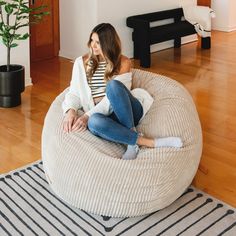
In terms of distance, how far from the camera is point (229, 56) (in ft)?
19.0

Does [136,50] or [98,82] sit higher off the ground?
[98,82]

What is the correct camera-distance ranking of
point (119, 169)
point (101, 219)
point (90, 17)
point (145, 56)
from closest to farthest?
point (119, 169) < point (101, 219) < point (90, 17) < point (145, 56)

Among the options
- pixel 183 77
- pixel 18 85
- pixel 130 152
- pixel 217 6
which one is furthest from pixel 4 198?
pixel 217 6

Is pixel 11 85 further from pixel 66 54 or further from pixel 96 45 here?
pixel 66 54

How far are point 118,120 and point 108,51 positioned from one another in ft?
1.39

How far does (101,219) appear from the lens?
241 centimetres

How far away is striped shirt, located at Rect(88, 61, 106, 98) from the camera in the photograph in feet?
9.27

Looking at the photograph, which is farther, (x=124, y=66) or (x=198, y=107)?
(x=198, y=107)

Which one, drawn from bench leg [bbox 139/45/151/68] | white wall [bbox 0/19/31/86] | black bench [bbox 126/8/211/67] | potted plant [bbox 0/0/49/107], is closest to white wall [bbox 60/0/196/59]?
black bench [bbox 126/8/211/67]

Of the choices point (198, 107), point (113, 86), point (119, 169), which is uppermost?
point (113, 86)

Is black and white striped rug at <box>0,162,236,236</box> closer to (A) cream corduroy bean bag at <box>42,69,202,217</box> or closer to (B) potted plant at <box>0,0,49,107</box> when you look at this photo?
(A) cream corduroy bean bag at <box>42,69,202,217</box>

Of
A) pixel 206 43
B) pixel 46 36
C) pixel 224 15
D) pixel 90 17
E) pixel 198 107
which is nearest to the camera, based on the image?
pixel 198 107

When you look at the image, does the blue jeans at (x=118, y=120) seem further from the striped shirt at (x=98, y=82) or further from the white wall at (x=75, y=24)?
the white wall at (x=75, y=24)

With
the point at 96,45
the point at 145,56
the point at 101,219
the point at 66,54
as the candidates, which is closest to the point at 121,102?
the point at 96,45
